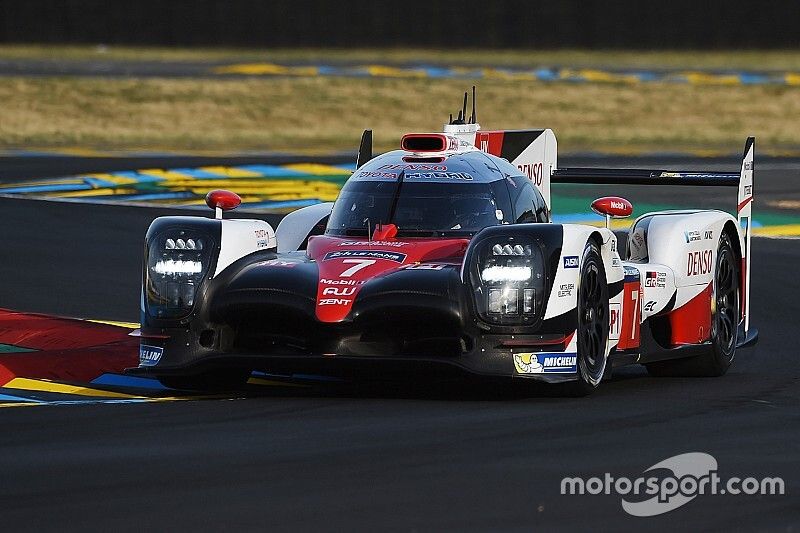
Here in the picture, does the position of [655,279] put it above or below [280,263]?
below

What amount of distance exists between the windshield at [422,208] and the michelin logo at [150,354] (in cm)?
142

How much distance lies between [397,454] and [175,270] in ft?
7.82

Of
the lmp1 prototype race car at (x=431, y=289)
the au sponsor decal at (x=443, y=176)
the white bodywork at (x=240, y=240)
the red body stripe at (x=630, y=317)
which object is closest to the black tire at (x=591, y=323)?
the lmp1 prototype race car at (x=431, y=289)

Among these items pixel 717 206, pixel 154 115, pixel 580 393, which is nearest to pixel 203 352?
pixel 580 393

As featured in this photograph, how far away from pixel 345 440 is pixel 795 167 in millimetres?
20375

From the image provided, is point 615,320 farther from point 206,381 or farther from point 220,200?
point 220,200

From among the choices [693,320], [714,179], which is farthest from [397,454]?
[714,179]

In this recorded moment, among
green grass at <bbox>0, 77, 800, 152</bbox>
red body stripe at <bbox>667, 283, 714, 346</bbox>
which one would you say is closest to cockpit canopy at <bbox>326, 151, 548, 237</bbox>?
red body stripe at <bbox>667, 283, 714, 346</bbox>

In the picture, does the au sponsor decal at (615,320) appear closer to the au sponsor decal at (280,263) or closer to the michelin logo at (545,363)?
the michelin logo at (545,363)

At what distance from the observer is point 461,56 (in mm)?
47031

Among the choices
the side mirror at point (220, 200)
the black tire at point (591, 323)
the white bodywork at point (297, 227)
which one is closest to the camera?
the black tire at point (591, 323)

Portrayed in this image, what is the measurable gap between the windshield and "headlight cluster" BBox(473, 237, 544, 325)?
1017 mm

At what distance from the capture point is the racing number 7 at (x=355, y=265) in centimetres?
886

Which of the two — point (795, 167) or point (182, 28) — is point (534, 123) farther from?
point (182, 28)
